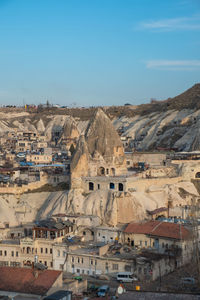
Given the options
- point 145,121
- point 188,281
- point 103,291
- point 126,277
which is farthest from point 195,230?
point 145,121

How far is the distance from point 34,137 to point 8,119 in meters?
38.8

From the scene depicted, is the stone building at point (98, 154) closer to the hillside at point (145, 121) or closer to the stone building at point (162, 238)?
the stone building at point (162, 238)

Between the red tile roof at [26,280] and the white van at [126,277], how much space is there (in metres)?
5.80

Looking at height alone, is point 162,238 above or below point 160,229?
below

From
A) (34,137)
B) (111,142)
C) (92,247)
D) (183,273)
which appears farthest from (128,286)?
(34,137)

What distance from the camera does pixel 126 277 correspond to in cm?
4066

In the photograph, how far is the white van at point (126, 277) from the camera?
133ft

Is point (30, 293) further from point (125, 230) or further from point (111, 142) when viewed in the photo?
point (111, 142)

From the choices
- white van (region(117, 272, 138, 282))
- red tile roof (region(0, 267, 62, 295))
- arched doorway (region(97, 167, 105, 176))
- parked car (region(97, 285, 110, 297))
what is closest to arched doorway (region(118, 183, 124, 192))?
arched doorway (region(97, 167, 105, 176))

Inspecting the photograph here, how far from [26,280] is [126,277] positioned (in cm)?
777

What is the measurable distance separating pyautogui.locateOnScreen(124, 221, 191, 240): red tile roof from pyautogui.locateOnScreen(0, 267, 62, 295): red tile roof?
1167 centimetres

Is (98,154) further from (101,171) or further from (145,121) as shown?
(145,121)

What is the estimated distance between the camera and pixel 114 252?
44.4 metres

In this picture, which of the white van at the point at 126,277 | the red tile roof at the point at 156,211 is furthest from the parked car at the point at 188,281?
the red tile roof at the point at 156,211
